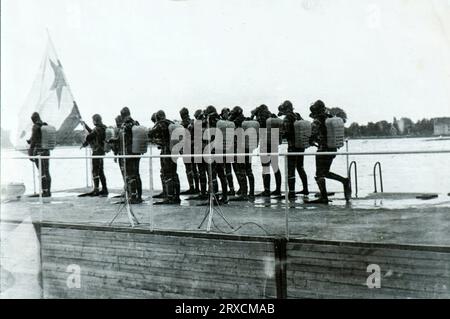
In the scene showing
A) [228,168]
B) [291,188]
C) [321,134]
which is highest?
[321,134]

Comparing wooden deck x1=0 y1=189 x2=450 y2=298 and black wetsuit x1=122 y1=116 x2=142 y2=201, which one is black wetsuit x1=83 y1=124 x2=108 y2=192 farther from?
wooden deck x1=0 y1=189 x2=450 y2=298

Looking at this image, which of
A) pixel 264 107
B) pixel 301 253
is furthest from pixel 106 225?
pixel 264 107

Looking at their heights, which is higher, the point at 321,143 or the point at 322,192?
the point at 321,143

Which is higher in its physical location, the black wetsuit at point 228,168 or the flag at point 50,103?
the flag at point 50,103

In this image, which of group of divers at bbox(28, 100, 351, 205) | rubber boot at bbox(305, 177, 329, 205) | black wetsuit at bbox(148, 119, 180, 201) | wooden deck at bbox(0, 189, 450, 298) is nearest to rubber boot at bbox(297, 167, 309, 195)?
group of divers at bbox(28, 100, 351, 205)

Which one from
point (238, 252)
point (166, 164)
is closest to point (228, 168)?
point (166, 164)

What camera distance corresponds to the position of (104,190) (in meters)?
11.5

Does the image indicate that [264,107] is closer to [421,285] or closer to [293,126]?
[293,126]

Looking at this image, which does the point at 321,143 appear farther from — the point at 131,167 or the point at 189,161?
the point at 131,167

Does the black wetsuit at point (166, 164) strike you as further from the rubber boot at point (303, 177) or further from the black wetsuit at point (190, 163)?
the rubber boot at point (303, 177)

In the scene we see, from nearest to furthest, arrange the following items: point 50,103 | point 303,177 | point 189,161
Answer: point 303,177 → point 189,161 → point 50,103

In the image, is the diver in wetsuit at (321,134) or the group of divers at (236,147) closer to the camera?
the diver in wetsuit at (321,134)

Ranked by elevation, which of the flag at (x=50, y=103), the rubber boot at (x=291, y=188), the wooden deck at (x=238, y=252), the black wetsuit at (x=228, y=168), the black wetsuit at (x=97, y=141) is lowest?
the wooden deck at (x=238, y=252)

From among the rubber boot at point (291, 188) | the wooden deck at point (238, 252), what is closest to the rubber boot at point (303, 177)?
the rubber boot at point (291, 188)
